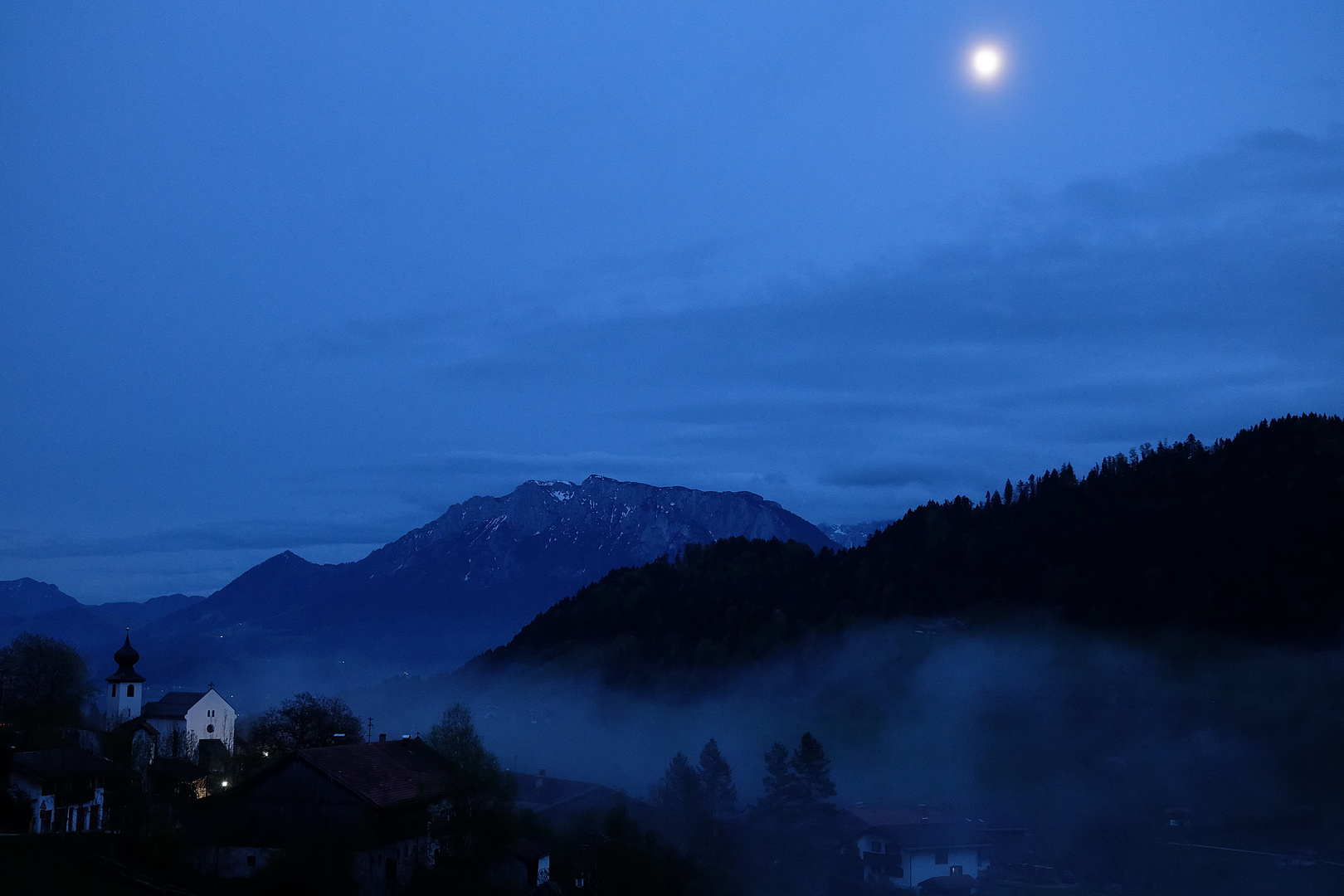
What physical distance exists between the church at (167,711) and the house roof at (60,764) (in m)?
41.4

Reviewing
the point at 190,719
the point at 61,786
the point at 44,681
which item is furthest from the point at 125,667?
the point at 61,786

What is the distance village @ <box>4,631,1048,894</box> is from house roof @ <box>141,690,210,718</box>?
10933mm

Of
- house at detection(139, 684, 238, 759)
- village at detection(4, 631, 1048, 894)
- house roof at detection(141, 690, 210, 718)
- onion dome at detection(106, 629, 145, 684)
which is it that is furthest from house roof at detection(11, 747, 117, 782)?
onion dome at detection(106, 629, 145, 684)

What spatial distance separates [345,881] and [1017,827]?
243 feet

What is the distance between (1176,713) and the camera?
16100cm

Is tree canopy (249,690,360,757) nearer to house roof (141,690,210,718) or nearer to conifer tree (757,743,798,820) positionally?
house roof (141,690,210,718)

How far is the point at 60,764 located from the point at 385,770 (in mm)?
26917

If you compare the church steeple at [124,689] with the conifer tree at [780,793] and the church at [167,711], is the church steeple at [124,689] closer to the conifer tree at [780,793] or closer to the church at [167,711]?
the church at [167,711]

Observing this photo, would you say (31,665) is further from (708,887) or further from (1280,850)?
(1280,850)

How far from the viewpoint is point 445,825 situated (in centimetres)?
5944

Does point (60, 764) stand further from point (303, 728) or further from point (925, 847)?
point (925, 847)

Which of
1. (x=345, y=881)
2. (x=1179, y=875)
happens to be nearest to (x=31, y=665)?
(x=345, y=881)

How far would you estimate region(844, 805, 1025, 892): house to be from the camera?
332ft

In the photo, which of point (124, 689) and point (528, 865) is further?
point (124, 689)
